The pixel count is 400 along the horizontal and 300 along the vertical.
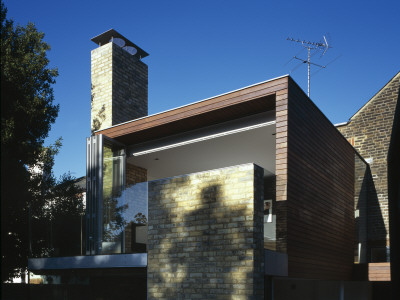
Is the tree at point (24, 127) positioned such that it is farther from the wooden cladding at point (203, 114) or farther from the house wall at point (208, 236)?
the house wall at point (208, 236)

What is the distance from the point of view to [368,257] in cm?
1242

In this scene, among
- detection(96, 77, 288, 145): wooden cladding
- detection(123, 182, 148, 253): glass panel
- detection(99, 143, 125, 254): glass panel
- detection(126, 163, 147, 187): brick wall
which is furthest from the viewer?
detection(126, 163, 147, 187): brick wall

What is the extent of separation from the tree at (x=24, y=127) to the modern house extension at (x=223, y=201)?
1570mm

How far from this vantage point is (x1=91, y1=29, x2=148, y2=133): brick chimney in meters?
12.9

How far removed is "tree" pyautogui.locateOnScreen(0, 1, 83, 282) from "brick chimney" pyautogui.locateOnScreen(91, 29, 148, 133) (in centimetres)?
132

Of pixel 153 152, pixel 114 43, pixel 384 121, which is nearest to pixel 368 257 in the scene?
pixel 384 121

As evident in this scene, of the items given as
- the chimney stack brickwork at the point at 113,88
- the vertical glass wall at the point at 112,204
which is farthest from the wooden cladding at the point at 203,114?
the chimney stack brickwork at the point at 113,88

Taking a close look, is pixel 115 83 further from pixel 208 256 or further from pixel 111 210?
pixel 208 256

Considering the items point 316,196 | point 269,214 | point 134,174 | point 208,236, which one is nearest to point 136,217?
point 208,236

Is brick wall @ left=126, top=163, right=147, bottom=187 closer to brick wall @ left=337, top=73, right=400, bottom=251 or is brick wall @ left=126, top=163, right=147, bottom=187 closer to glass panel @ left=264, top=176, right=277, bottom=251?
glass panel @ left=264, top=176, right=277, bottom=251

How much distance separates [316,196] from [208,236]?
2941 millimetres

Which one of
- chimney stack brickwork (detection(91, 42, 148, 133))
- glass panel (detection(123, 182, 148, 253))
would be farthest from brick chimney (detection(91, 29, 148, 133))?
glass panel (detection(123, 182, 148, 253))

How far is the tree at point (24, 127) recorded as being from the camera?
1085 centimetres

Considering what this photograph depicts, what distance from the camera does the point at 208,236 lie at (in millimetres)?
7414
